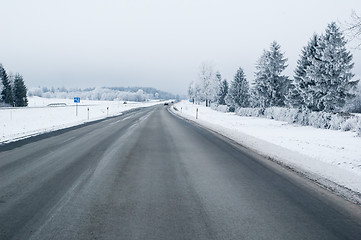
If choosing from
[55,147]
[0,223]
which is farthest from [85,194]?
[55,147]

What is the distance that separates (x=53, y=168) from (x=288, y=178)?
622 cm

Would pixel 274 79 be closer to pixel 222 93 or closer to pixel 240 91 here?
pixel 240 91

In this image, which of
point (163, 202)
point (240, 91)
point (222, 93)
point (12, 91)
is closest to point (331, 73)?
point (240, 91)

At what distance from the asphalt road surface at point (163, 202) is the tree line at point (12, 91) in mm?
66640

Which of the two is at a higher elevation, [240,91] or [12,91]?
[240,91]

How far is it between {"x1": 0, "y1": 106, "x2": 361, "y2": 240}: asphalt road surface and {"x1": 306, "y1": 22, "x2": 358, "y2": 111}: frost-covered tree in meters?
21.5

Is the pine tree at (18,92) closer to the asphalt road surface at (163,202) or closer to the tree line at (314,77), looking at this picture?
the tree line at (314,77)

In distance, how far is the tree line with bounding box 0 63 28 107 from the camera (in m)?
60.8

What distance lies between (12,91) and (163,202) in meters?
76.0

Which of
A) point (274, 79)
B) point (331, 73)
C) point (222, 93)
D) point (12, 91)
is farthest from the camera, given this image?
point (222, 93)

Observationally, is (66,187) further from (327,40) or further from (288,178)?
(327,40)

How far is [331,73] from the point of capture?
24.1 meters

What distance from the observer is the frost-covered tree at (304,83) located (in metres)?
25.9

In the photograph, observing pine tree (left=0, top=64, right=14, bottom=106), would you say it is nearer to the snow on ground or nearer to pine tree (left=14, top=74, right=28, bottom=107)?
pine tree (left=14, top=74, right=28, bottom=107)
